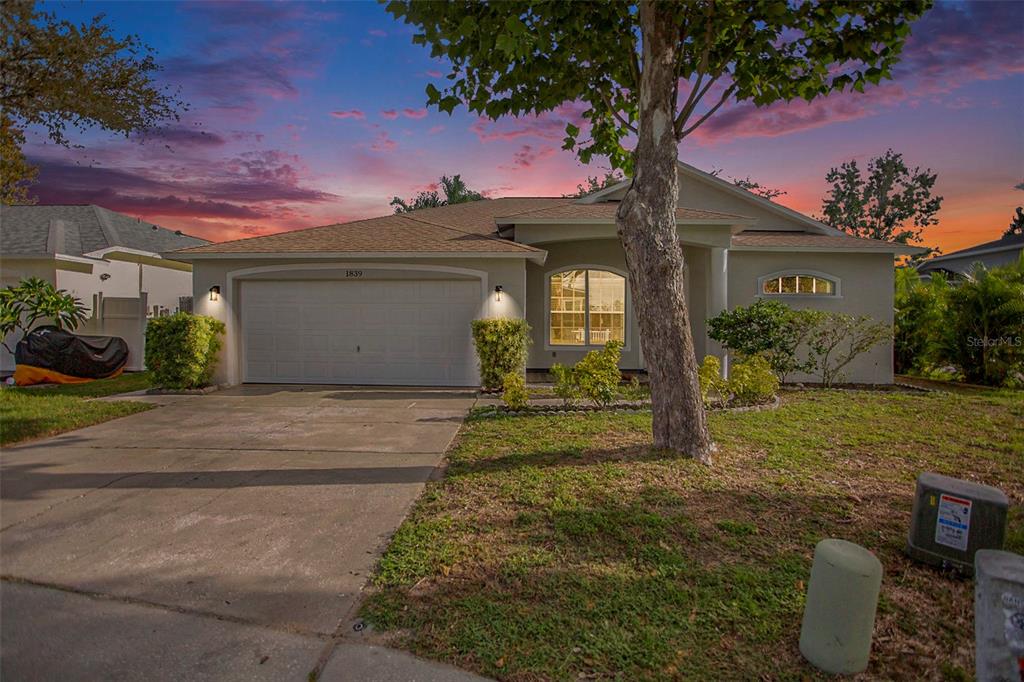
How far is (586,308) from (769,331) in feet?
14.5

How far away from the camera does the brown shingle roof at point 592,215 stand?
35.8ft

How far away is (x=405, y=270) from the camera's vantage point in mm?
10781

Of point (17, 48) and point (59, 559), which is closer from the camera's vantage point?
point (59, 559)

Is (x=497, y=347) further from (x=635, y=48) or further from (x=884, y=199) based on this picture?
(x=884, y=199)

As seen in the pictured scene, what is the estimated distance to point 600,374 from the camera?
7793mm

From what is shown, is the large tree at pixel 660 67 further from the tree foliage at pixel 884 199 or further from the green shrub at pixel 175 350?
the tree foliage at pixel 884 199

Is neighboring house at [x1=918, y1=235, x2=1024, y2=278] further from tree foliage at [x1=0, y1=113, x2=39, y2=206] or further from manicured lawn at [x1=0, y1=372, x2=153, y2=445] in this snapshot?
tree foliage at [x1=0, y1=113, x2=39, y2=206]

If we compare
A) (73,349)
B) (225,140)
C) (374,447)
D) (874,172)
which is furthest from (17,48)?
(874,172)

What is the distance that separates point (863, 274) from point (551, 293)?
6.99 meters

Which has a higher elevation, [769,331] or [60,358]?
[769,331]

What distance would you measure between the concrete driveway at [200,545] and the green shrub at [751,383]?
4653 millimetres

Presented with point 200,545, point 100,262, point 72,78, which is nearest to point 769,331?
point 200,545

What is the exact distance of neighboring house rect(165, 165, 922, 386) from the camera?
1071 centimetres

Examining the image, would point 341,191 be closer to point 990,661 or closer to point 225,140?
point 225,140
